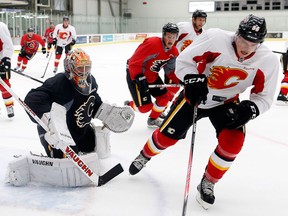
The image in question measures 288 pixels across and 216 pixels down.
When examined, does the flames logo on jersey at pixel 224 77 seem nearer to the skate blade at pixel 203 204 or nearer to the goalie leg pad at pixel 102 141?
the skate blade at pixel 203 204

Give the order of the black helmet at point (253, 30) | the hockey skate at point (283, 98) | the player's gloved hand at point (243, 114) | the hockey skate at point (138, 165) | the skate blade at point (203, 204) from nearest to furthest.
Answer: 1. the black helmet at point (253, 30)
2. the player's gloved hand at point (243, 114)
3. the skate blade at point (203, 204)
4. the hockey skate at point (138, 165)
5. the hockey skate at point (283, 98)

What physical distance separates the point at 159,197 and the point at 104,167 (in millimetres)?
556

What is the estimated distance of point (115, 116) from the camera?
245 cm

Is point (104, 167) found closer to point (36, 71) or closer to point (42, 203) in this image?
point (42, 203)

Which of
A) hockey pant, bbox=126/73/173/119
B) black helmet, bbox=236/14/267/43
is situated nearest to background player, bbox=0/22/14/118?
hockey pant, bbox=126/73/173/119

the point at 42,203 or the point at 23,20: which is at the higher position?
the point at 23,20

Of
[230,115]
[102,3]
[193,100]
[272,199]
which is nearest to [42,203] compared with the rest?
[193,100]

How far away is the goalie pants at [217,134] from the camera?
1.95 metres

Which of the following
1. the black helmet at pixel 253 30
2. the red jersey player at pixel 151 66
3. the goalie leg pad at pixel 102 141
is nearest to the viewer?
the black helmet at pixel 253 30

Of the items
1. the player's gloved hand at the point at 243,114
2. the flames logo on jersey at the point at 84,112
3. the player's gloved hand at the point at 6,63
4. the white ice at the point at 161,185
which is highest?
the player's gloved hand at the point at 6,63

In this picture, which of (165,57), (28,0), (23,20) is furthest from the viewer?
(28,0)

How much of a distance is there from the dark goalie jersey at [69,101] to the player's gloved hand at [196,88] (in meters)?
0.63

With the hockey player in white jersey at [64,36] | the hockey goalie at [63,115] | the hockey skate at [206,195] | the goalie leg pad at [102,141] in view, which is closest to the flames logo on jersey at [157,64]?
the goalie leg pad at [102,141]

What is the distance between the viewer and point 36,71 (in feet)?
25.8
